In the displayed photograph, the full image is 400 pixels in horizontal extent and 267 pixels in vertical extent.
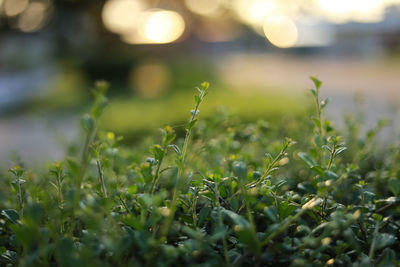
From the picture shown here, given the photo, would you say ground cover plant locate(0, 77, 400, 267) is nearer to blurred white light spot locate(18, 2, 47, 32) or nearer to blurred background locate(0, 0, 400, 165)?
blurred background locate(0, 0, 400, 165)

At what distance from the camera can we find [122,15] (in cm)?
1515

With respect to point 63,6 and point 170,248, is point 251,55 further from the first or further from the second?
point 170,248

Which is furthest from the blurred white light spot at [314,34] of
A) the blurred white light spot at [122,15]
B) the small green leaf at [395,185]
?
the small green leaf at [395,185]

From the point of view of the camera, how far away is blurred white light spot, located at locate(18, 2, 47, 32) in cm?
1291

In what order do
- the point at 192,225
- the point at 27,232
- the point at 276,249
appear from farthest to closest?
the point at 192,225 → the point at 276,249 → the point at 27,232

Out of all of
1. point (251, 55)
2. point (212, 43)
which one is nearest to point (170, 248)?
point (212, 43)

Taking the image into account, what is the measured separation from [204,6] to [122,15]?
12.8 ft

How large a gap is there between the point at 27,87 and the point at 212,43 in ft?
29.5

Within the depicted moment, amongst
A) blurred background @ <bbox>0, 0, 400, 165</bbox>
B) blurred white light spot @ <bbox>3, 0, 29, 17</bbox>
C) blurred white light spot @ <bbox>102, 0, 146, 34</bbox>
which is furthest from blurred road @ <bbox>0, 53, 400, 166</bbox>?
blurred white light spot @ <bbox>3, 0, 29, 17</bbox>

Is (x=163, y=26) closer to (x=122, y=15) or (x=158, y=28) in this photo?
(x=158, y=28)

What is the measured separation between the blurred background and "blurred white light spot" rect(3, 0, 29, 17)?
3 cm

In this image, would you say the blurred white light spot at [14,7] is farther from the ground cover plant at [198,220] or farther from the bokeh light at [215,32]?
the ground cover plant at [198,220]

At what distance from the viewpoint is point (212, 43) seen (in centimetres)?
1844

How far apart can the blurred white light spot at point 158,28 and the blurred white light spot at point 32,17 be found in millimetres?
2738
